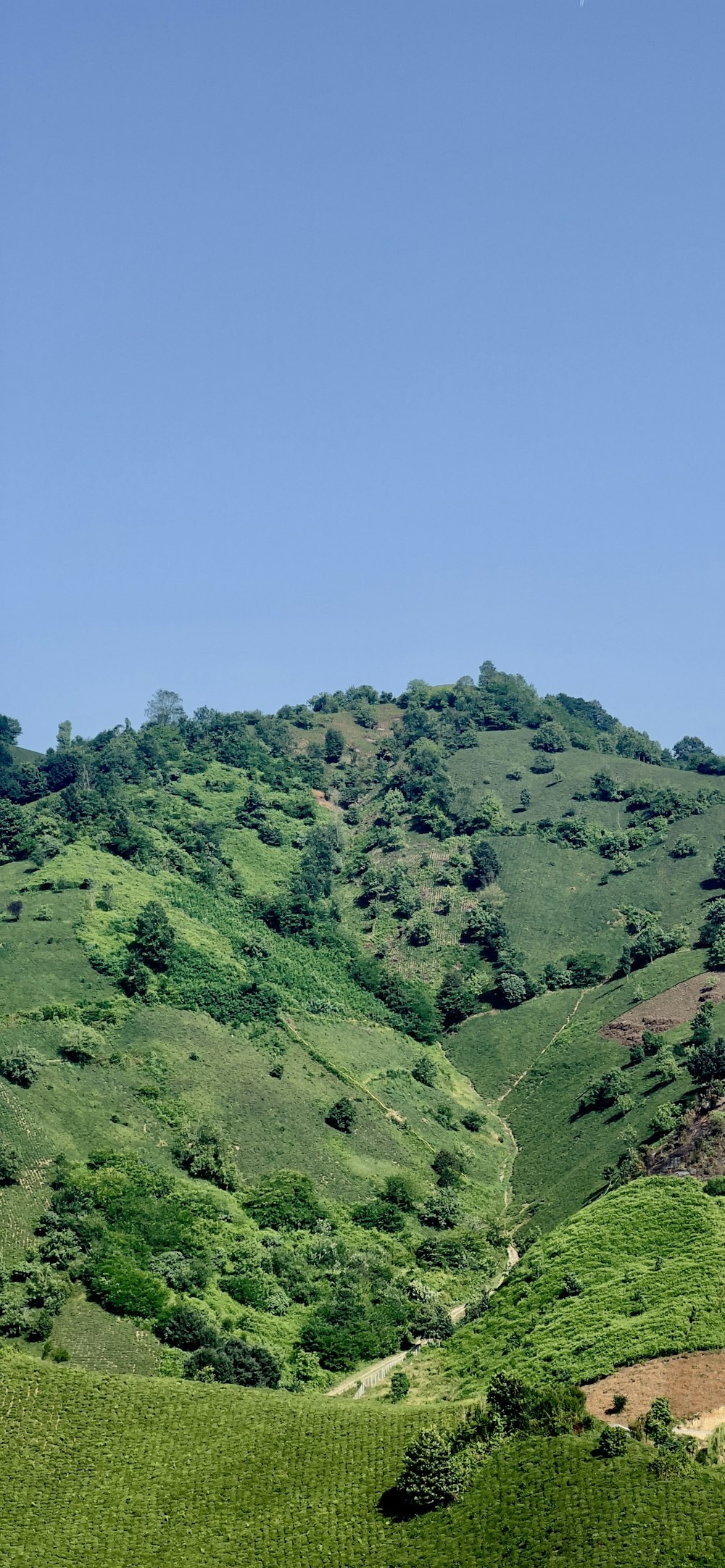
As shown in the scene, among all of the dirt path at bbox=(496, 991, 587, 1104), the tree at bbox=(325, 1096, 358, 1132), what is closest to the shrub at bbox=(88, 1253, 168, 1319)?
the tree at bbox=(325, 1096, 358, 1132)

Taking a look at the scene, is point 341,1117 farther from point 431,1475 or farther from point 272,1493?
point 431,1475

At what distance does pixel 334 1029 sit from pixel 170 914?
21068 millimetres


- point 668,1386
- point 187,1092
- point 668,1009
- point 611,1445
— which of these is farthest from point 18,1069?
point 668,1009

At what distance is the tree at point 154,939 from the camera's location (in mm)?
115000

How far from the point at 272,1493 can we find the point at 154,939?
6661 centimetres

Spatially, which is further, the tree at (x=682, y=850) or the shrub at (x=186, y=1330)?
the tree at (x=682, y=850)

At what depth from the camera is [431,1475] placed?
5084cm

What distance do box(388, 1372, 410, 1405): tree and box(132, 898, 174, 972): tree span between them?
54321mm

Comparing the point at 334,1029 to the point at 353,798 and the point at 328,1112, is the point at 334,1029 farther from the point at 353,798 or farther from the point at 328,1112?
the point at 353,798

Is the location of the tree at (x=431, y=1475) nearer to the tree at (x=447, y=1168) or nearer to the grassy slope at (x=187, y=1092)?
the grassy slope at (x=187, y=1092)

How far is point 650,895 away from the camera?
496ft

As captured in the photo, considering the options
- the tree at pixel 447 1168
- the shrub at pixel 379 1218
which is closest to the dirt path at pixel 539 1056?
the tree at pixel 447 1168

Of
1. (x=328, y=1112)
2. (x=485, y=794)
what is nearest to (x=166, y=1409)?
(x=328, y=1112)

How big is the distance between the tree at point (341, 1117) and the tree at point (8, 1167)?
3122cm
